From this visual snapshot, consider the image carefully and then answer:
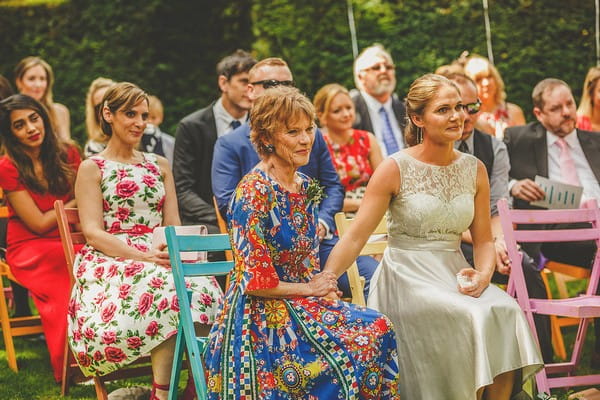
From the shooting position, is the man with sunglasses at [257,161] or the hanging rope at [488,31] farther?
the hanging rope at [488,31]

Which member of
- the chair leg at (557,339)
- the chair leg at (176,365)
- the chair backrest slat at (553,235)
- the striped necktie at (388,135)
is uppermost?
the striped necktie at (388,135)

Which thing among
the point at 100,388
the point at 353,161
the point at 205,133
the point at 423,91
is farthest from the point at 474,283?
the point at 205,133

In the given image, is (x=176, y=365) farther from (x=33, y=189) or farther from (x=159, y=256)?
(x=33, y=189)

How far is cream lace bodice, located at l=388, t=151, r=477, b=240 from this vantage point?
14.7 feet

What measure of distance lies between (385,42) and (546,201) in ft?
15.1

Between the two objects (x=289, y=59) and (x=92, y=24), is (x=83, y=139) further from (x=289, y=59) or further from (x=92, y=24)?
(x=289, y=59)

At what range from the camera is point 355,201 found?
655 centimetres

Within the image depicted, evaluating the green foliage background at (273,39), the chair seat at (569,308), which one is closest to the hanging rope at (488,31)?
Result: the green foliage background at (273,39)

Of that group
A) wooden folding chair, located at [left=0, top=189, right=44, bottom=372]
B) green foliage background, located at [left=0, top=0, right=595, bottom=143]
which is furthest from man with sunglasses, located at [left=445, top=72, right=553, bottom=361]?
green foliage background, located at [left=0, top=0, right=595, bottom=143]

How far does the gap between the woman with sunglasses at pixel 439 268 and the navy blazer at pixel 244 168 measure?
1044 millimetres

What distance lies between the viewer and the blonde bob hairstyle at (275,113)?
399 cm

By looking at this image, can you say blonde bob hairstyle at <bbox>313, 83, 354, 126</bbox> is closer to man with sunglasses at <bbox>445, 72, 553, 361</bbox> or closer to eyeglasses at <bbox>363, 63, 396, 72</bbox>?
eyeglasses at <bbox>363, 63, 396, 72</bbox>

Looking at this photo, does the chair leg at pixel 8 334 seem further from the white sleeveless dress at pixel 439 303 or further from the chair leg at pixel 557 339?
the chair leg at pixel 557 339

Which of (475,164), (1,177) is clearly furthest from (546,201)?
(1,177)
